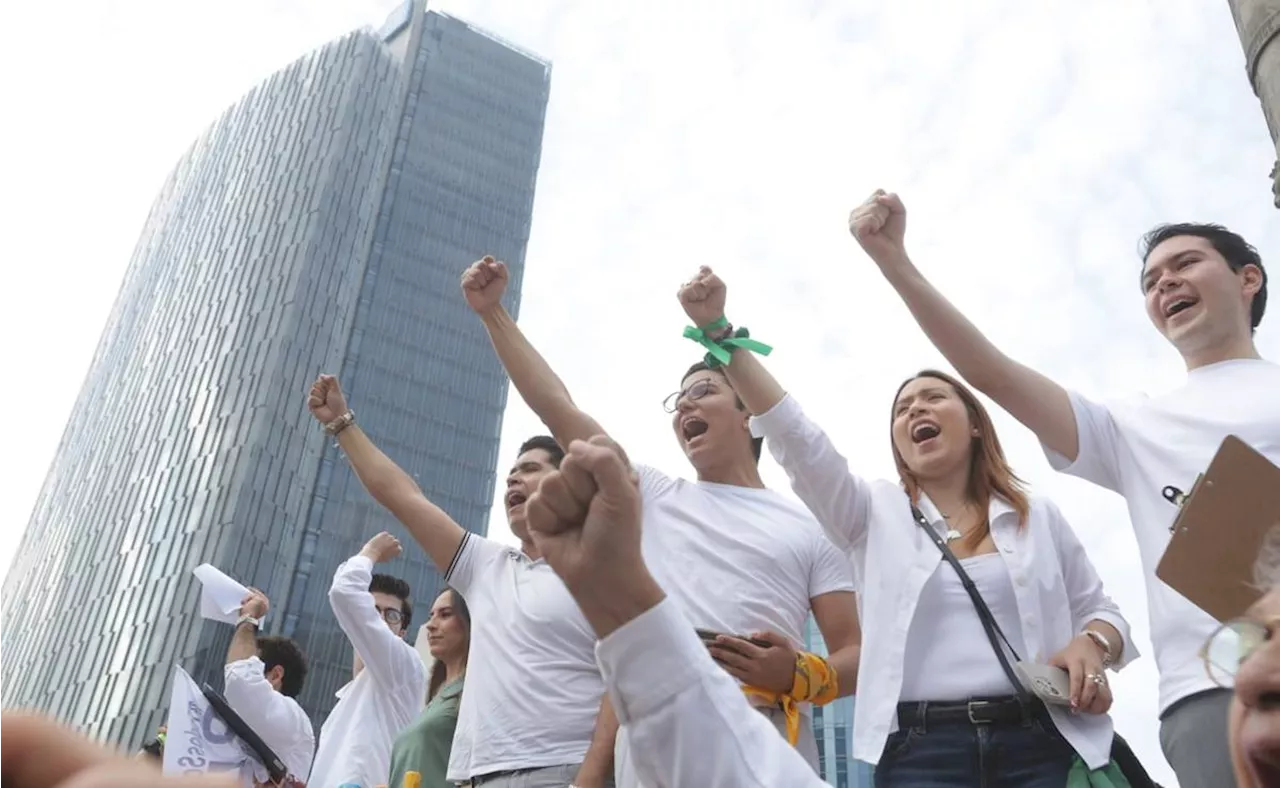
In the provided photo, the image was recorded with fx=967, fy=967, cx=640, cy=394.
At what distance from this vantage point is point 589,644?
3166 mm

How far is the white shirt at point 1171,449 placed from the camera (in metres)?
2.21

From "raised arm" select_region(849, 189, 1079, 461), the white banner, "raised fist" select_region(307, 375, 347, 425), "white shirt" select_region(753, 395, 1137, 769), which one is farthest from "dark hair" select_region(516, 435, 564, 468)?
the white banner

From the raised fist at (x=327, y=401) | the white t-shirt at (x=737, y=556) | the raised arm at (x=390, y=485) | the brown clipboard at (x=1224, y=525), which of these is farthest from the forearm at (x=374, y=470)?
the brown clipboard at (x=1224, y=525)

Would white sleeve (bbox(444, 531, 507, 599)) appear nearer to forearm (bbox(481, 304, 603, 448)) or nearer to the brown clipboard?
forearm (bbox(481, 304, 603, 448))

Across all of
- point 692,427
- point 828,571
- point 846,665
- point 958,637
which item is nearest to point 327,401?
point 692,427

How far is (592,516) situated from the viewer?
4.06 ft

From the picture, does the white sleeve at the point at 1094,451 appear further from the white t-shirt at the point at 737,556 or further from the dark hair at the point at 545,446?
the dark hair at the point at 545,446

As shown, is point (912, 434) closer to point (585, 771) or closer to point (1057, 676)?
point (1057, 676)

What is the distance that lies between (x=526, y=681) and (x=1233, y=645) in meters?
2.28

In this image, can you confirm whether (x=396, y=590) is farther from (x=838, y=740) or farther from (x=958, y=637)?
(x=838, y=740)

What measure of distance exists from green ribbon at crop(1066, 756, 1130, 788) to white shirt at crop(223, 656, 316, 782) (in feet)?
12.3

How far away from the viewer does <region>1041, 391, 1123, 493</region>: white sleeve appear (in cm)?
265

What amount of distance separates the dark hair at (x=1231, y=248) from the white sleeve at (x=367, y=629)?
344 cm

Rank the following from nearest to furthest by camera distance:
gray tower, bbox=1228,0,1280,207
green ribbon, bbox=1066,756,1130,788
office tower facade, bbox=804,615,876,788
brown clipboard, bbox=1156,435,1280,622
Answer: brown clipboard, bbox=1156,435,1280,622, green ribbon, bbox=1066,756,1130,788, gray tower, bbox=1228,0,1280,207, office tower facade, bbox=804,615,876,788
